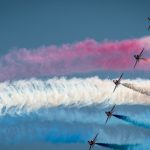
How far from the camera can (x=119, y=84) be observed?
52.8 meters

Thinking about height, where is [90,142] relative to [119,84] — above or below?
below

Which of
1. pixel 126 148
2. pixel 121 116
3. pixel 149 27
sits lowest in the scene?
pixel 126 148

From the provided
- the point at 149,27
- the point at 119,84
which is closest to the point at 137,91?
the point at 119,84

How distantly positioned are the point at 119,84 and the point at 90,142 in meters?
11.4

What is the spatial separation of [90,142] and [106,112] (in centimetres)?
587

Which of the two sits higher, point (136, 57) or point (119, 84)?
point (136, 57)

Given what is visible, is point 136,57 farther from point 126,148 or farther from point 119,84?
point 126,148

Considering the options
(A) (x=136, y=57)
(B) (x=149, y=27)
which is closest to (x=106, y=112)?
(A) (x=136, y=57)

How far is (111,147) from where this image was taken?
51.6m

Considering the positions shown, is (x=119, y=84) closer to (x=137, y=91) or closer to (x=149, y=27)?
(x=137, y=91)

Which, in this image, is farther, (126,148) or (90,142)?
(90,142)

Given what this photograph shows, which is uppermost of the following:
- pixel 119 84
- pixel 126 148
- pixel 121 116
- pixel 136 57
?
pixel 136 57

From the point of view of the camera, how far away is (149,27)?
53.4m

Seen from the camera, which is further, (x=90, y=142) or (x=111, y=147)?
(x=90, y=142)
